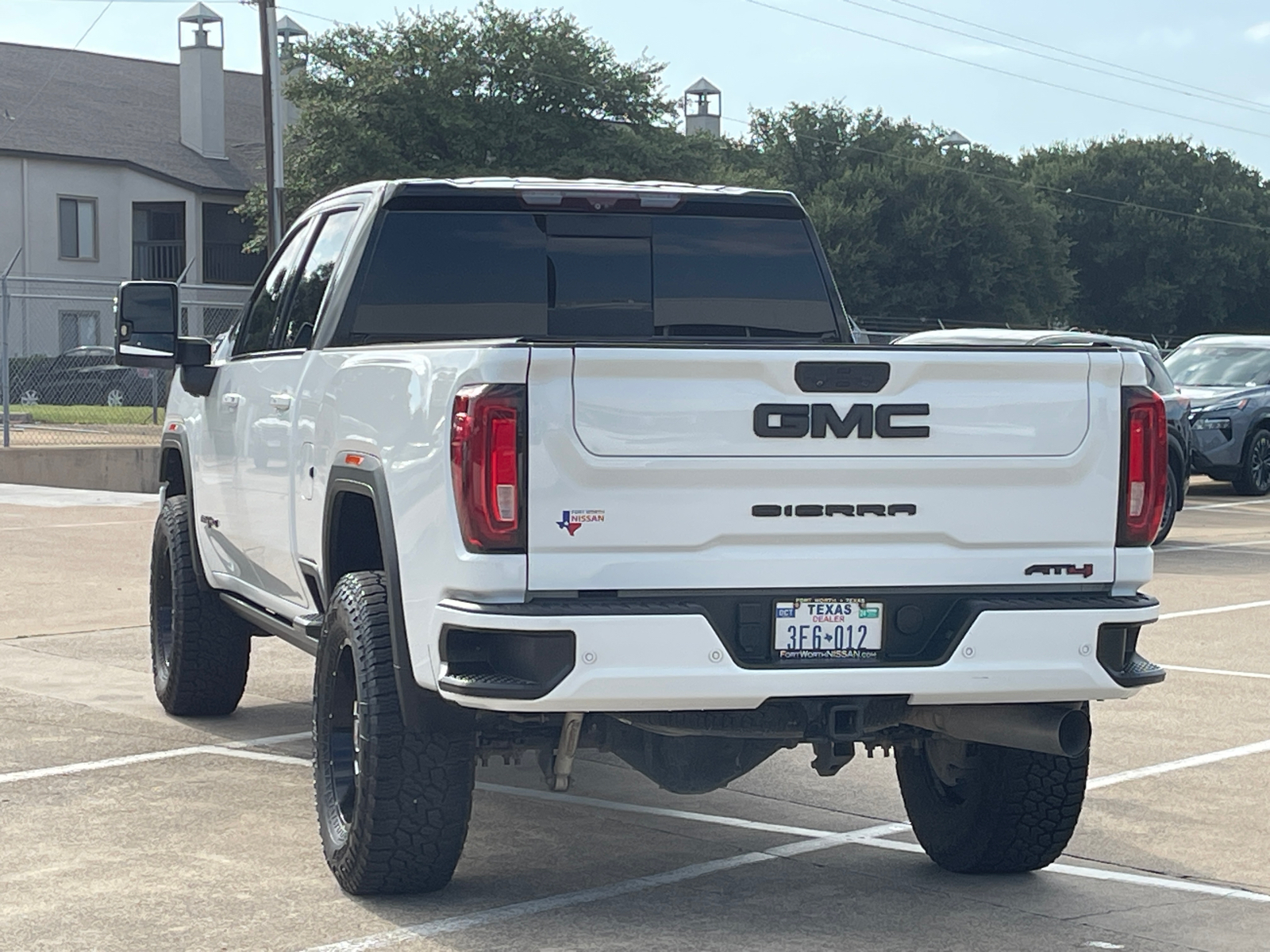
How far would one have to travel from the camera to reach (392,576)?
5.16m

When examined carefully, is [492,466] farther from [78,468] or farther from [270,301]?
[78,468]

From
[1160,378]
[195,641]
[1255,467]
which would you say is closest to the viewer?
[195,641]

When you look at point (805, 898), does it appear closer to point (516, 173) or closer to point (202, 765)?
point (202, 765)

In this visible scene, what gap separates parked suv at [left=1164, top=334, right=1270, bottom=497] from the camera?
75.7ft

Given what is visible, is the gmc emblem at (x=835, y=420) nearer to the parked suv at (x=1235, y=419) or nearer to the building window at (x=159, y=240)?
the parked suv at (x=1235, y=419)

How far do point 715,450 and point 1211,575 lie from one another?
36.2ft

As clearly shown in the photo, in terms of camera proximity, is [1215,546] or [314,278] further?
[1215,546]

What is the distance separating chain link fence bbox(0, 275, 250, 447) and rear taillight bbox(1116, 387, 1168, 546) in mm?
14863

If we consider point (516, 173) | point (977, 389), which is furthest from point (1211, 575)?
point (516, 173)

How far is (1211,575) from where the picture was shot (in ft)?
48.9

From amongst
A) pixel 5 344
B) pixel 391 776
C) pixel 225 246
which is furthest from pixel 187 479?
pixel 225 246

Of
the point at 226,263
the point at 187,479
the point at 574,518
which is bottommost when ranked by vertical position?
the point at 187,479

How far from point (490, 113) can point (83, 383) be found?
58.3ft

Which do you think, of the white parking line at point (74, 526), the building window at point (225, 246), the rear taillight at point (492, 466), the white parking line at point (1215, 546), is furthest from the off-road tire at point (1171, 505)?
the building window at point (225, 246)
